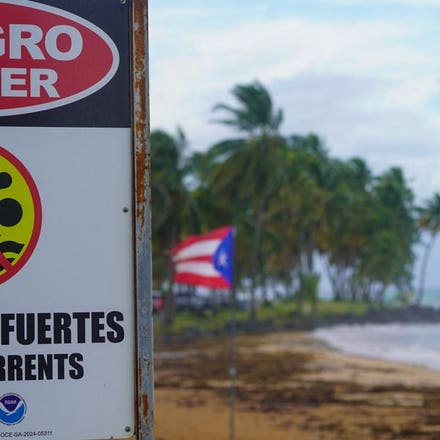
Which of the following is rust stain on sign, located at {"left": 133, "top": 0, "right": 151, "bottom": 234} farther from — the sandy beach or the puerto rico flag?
the sandy beach

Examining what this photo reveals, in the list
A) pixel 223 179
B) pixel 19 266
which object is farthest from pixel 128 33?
pixel 223 179

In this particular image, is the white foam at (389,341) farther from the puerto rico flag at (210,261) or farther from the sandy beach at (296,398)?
the puerto rico flag at (210,261)

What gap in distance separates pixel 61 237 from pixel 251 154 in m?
50.3

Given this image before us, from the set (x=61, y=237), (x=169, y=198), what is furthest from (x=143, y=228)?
(x=169, y=198)

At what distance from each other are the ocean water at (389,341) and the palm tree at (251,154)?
7.90 metres

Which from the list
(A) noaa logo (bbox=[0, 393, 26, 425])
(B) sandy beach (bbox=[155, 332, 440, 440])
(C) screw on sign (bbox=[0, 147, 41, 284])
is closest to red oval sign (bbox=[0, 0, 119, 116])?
(C) screw on sign (bbox=[0, 147, 41, 284])

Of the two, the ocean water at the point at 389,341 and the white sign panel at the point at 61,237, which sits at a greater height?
the white sign panel at the point at 61,237

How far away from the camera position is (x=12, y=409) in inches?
100

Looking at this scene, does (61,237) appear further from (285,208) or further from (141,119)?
(285,208)

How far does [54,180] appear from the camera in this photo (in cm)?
258

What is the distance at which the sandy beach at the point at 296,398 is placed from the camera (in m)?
17.6

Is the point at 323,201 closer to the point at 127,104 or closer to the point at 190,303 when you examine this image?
the point at 190,303

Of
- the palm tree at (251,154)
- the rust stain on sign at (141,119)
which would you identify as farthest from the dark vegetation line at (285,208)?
the rust stain on sign at (141,119)

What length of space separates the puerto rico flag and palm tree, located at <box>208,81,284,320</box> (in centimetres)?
3570
